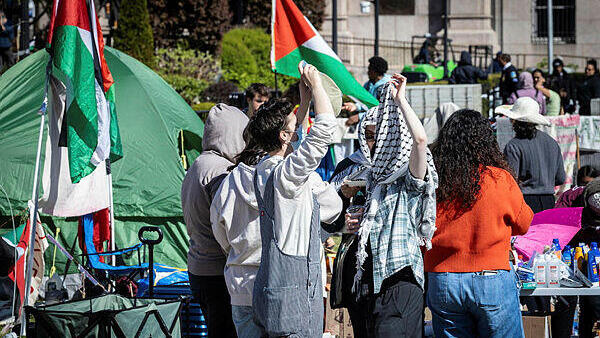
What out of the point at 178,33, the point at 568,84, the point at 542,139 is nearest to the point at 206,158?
the point at 542,139

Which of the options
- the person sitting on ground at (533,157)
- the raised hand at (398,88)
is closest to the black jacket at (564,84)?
the person sitting on ground at (533,157)

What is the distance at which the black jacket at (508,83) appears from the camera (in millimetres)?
16719

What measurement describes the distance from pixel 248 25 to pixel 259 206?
929 inches

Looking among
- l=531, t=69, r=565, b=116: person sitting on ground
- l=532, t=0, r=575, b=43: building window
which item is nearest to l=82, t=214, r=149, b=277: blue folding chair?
l=531, t=69, r=565, b=116: person sitting on ground

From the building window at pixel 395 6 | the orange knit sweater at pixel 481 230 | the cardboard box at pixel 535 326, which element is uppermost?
the building window at pixel 395 6

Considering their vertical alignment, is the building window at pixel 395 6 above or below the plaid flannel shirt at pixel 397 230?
above

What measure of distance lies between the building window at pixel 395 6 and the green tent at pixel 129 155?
25182 millimetres

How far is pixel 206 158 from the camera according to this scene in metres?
6.20

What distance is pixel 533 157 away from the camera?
8.79 metres

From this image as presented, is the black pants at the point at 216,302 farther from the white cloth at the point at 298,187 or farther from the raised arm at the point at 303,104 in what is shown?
the white cloth at the point at 298,187

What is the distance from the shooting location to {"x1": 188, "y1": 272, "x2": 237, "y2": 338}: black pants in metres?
6.03

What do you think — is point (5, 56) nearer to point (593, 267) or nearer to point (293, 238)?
point (593, 267)

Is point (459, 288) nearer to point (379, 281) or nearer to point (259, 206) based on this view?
point (379, 281)

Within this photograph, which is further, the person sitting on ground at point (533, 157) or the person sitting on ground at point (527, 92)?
the person sitting on ground at point (527, 92)
